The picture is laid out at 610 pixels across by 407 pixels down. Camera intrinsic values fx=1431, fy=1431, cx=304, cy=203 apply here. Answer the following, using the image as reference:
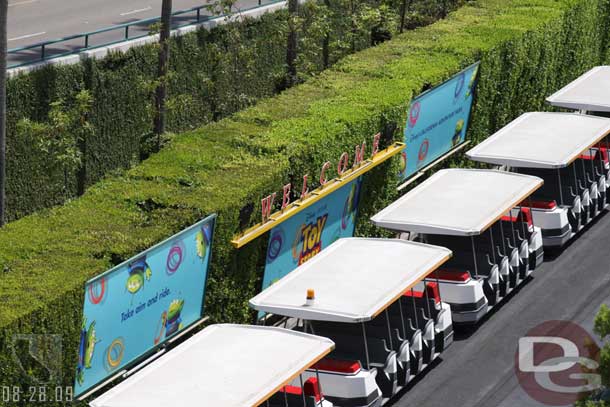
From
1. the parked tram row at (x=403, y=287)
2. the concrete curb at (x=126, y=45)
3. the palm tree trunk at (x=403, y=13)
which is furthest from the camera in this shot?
the palm tree trunk at (x=403, y=13)

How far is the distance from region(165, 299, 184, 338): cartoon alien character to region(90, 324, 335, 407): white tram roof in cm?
215

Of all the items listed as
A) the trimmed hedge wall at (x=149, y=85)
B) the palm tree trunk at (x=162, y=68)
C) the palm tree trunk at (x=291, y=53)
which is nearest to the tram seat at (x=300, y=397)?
the palm tree trunk at (x=162, y=68)

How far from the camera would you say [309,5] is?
37031mm

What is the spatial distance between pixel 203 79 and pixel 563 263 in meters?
11.1

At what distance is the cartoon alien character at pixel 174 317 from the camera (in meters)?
25.4

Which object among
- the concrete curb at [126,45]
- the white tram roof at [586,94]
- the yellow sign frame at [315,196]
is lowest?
the white tram roof at [586,94]

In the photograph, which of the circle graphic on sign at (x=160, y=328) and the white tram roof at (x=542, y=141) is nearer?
the circle graphic on sign at (x=160, y=328)

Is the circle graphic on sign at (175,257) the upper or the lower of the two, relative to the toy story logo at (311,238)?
upper

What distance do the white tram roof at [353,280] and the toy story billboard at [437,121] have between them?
6.78 m

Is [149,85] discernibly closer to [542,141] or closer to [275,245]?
[275,245]

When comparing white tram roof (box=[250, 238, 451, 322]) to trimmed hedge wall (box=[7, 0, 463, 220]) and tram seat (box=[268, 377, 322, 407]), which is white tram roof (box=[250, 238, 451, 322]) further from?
trimmed hedge wall (box=[7, 0, 463, 220])

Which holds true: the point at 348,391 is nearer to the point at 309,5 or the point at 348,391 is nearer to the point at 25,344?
the point at 25,344

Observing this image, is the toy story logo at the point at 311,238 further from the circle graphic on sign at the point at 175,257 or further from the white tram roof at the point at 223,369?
the white tram roof at the point at 223,369

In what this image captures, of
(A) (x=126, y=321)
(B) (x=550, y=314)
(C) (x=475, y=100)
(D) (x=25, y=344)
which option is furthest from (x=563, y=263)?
(D) (x=25, y=344)
